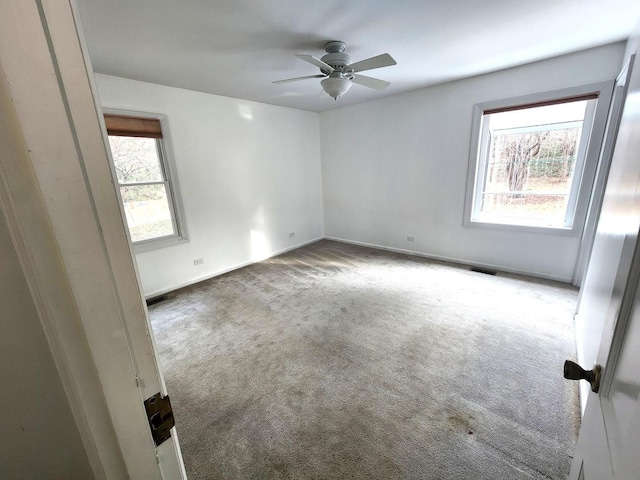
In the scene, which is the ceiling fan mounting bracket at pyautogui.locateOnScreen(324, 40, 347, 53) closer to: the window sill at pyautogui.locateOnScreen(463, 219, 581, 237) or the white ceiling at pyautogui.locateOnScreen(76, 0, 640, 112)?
the white ceiling at pyautogui.locateOnScreen(76, 0, 640, 112)

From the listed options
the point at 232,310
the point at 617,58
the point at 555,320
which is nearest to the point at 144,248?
the point at 232,310

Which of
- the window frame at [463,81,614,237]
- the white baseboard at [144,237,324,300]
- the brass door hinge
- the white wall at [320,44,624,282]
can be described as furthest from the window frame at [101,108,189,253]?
the window frame at [463,81,614,237]

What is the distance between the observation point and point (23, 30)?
1.05 feet

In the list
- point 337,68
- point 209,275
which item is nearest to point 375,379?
point 337,68

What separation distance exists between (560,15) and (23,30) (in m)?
3.08

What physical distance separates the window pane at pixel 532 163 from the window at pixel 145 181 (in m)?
4.14

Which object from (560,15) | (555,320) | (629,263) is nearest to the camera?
(629,263)

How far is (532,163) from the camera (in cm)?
323

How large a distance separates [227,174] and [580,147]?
14.0 ft

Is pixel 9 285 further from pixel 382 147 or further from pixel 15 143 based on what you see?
pixel 382 147

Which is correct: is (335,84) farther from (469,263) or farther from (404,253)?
(469,263)

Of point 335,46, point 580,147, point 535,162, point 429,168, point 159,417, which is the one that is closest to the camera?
point 159,417

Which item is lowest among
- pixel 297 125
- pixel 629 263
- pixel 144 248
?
pixel 144 248

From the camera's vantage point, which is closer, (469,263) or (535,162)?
(535,162)
